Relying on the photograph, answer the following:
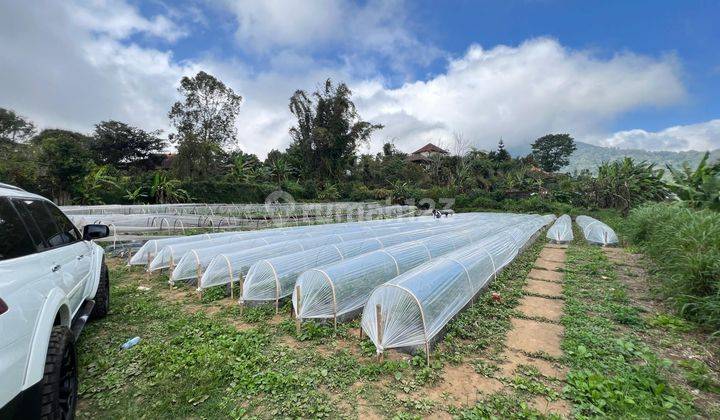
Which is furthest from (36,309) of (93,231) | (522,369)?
(522,369)

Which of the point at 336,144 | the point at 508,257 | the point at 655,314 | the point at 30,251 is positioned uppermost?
the point at 336,144

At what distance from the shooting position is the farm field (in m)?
3.24

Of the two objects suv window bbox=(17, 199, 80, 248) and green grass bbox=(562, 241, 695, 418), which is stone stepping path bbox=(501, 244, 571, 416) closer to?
green grass bbox=(562, 241, 695, 418)

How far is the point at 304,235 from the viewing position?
10070 mm

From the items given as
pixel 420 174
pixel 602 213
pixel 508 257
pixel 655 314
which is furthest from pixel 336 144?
pixel 655 314

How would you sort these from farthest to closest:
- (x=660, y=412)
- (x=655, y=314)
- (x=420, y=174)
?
(x=420, y=174)
(x=655, y=314)
(x=660, y=412)

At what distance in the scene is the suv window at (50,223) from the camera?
122 inches

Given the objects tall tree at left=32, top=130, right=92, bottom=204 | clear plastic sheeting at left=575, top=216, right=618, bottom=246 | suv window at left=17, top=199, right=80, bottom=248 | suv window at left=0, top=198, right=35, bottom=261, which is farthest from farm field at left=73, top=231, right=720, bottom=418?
tall tree at left=32, top=130, right=92, bottom=204

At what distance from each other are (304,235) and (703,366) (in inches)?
339

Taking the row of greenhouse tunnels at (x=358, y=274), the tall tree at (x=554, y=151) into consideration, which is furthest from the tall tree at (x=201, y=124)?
the tall tree at (x=554, y=151)

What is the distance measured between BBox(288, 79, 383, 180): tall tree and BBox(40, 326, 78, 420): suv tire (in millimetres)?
33582

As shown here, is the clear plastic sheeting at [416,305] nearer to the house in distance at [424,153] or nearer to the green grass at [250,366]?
the green grass at [250,366]

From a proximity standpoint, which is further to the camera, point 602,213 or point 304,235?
point 602,213

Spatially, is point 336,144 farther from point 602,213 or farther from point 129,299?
point 129,299
